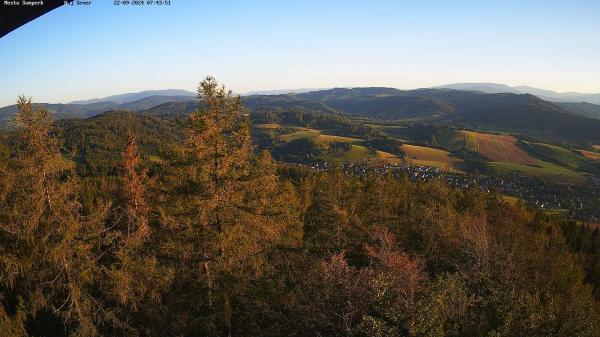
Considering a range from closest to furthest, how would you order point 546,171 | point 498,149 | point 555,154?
point 546,171
point 555,154
point 498,149

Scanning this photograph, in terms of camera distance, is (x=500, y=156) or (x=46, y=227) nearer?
(x=46, y=227)

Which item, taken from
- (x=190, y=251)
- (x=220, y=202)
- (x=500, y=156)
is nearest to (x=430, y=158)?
(x=500, y=156)

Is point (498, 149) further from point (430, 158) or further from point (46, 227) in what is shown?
point (46, 227)

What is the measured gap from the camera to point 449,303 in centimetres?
1311

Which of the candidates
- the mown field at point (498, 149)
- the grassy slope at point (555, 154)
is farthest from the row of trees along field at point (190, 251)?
the grassy slope at point (555, 154)

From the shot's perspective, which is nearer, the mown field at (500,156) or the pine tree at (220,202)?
the pine tree at (220,202)

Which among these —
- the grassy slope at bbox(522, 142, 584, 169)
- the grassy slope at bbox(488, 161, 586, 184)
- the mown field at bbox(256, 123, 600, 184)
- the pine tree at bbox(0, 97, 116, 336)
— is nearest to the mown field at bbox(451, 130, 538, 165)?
the mown field at bbox(256, 123, 600, 184)

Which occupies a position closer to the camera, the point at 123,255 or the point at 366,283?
the point at 366,283

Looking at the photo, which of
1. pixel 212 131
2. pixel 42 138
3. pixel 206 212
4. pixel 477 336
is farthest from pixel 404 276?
pixel 42 138

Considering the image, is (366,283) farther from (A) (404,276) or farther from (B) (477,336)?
(B) (477,336)

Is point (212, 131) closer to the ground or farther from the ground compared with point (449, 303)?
farther from the ground

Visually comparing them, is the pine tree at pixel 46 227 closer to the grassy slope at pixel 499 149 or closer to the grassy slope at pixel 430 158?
the grassy slope at pixel 430 158

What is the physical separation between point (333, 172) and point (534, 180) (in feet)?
428

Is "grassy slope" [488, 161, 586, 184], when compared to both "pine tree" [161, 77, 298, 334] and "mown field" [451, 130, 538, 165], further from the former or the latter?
"pine tree" [161, 77, 298, 334]
